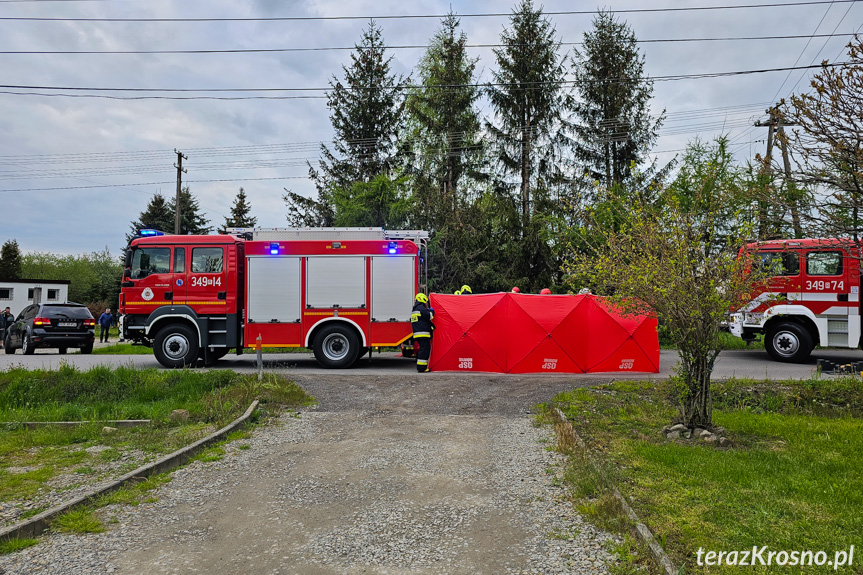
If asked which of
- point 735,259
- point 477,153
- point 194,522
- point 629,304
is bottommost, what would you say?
point 194,522

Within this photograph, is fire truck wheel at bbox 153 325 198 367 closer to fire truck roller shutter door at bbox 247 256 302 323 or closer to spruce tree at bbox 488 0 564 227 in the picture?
fire truck roller shutter door at bbox 247 256 302 323

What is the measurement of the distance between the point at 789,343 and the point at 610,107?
1582cm

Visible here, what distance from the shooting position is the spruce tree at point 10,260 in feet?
206

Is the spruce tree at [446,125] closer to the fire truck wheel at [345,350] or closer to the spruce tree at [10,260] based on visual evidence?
the fire truck wheel at [345,350]

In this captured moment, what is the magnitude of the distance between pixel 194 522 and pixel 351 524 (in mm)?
1272

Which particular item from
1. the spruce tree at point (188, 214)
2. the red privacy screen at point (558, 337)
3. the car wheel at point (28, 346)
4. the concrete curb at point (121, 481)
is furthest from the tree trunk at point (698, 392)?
the spruce tree at point (188, 214)

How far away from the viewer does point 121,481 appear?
17.6 ft

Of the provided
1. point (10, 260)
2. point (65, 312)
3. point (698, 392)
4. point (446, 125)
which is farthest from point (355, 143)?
point (10, 260)

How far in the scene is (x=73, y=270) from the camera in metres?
62.1

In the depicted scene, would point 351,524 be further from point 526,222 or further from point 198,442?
point 526,222

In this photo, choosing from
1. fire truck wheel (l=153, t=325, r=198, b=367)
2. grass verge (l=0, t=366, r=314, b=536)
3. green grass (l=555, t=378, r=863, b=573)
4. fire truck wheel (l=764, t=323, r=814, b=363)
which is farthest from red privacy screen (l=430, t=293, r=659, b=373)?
fire truck wheel (l=153, t=325, r=198, b=367)

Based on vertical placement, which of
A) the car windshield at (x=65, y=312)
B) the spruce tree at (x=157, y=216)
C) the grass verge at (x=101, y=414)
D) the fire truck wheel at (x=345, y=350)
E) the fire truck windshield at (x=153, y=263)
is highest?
the spruce tree at (x=157, y=216)

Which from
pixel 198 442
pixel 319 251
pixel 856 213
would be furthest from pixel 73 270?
pixel 856 213

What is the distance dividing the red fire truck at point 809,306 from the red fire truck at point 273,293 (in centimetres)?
849
